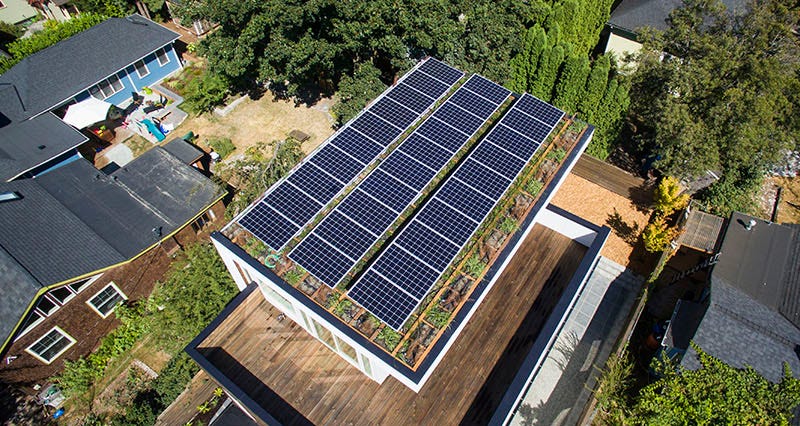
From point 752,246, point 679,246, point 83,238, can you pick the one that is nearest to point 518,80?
point 679,246

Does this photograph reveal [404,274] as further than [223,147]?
No

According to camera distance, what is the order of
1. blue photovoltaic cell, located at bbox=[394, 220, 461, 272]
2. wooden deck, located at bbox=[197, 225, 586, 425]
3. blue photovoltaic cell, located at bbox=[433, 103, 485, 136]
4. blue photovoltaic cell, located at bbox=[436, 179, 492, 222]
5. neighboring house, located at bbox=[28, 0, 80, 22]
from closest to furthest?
1. wooden deck, located at bbox=[197, 225, 586, 425]
2. blue photovoltaic cell, located at bbox=[394, 220, 461, 272]
3. blue photovoltaic cell, located at bbox=[436, 179, 492, 222]
4. blue photovoltaic cell, located at bbox=[433, 103, 485, 136]
5. neighboring house, located at bbox=[28, 0, 80, 22]

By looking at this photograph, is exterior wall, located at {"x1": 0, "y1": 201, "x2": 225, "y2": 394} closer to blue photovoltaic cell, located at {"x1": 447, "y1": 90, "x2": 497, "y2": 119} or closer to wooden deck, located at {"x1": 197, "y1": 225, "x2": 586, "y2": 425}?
wooden deck, located at {"x1": 197, "y1": 225, "x2": 586, "y2": 425}

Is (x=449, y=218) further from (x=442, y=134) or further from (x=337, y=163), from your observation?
(x=337, y=163)

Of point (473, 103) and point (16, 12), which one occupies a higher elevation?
point (16, 12)

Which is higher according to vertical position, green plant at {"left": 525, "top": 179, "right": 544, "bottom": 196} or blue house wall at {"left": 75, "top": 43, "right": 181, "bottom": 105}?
blue house wall at {"left": 75, "top": 43, "right": 181, "bottom": 105}

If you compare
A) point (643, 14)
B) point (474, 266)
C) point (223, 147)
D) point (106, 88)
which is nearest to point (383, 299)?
point (474, 266)

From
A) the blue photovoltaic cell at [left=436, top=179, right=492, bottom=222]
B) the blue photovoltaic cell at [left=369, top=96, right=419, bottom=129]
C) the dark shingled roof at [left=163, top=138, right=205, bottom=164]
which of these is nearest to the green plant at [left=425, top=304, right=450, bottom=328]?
the blue photovoltaic cell at [left=436, top=179, right=492, bottom=222]
